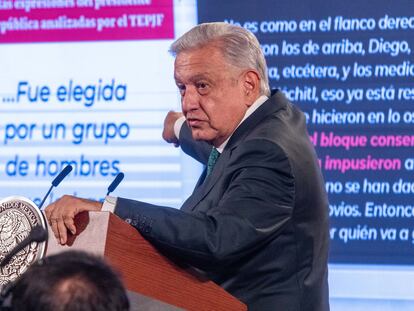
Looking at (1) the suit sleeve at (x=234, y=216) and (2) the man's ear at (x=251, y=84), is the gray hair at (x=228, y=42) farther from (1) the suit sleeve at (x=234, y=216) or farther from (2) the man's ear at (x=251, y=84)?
(1) the suit sleeve at (x=234, y=216)

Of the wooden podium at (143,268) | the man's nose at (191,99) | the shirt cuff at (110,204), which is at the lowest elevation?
the wooden podium at (143,268)

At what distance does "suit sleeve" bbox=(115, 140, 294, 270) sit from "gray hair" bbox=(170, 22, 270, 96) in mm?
295

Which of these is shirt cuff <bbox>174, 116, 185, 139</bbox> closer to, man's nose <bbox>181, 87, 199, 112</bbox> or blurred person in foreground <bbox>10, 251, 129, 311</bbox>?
man's nose <bbox>181, 87, 199, 112</bbox>

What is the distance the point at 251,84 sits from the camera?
2.74m

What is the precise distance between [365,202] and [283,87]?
0.65 m

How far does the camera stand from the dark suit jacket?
7.60ft

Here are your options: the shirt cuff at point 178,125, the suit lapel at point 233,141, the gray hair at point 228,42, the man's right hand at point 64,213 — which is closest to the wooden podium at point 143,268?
the man's right hand at point 64,213

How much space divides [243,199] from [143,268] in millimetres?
342

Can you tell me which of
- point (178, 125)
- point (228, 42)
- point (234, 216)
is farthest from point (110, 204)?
point (178, 125)

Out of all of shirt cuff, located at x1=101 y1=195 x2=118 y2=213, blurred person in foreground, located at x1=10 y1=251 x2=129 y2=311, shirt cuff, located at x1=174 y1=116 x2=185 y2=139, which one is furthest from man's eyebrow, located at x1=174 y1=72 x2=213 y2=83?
blurred person in foreground, located at x1=10 y1=251 x2=129 y2=311

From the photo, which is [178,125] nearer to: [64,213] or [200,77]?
[200,77]

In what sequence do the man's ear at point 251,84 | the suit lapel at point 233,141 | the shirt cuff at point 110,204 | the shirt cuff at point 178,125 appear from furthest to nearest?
the shirt cuff at point 178,125
the man's ear at point 251,84
the suit lapel at point 233,141
the shirt cuff at point 110,204

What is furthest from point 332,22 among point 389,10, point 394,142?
point 394,142

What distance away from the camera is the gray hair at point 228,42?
267cm
